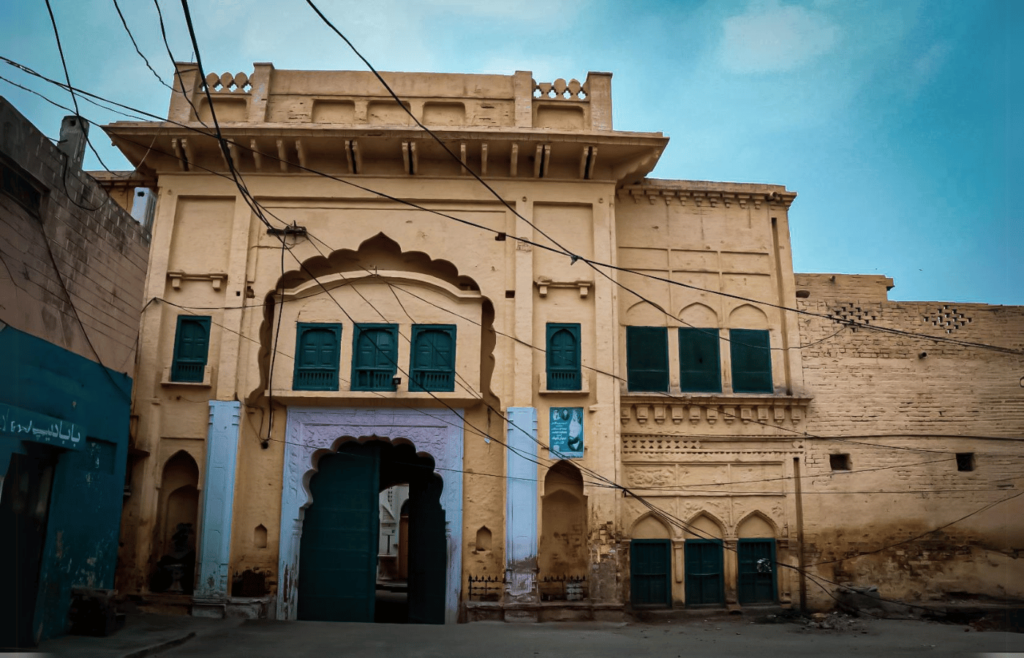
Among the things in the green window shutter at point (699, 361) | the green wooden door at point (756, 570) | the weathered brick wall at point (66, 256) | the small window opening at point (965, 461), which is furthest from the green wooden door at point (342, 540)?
the small window opening at point (965, 461)

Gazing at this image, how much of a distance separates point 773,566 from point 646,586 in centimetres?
219

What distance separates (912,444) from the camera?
13.5 metres

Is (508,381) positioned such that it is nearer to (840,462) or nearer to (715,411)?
(715,411)

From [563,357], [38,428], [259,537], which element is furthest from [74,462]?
[563,357]

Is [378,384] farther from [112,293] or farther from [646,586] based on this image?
[646,586]

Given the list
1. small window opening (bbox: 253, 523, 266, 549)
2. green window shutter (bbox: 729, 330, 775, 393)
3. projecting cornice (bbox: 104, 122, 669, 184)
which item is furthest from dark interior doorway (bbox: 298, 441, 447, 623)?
green window shutter (bbox: 729, 330, 775, 393)

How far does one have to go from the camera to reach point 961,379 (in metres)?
13.9

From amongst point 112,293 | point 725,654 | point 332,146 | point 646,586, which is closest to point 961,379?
point 646,586

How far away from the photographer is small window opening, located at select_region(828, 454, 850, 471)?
13312 mm

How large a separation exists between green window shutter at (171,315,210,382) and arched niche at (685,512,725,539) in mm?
8200

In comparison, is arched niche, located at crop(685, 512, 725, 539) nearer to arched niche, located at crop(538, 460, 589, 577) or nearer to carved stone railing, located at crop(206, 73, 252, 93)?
arched niche, located at crop(538, 460, 589, 577)

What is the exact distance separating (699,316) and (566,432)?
3.43m

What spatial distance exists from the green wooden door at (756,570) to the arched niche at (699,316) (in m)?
3.68

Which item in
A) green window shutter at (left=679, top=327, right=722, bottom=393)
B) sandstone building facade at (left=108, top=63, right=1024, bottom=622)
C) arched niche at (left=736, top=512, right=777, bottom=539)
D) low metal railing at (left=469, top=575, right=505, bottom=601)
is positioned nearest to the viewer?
low metal railing at (left=469, top=575, right=505, bottom=601)
